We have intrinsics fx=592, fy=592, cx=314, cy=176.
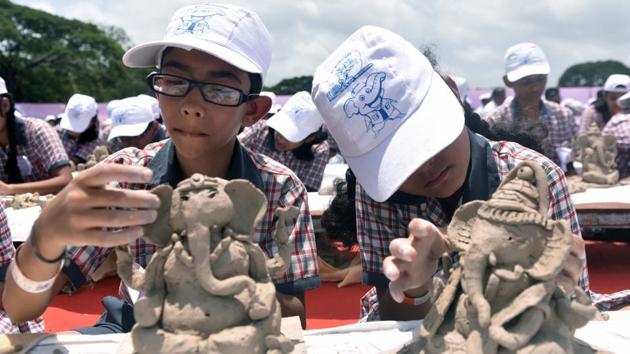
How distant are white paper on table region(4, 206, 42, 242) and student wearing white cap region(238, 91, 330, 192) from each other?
2.09 meters

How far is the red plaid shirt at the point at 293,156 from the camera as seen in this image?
5.59 metres

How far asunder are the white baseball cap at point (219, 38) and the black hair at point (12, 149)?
2389 mm

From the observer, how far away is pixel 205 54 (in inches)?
69.3

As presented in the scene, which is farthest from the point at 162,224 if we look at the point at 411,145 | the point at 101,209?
the point at 411,145

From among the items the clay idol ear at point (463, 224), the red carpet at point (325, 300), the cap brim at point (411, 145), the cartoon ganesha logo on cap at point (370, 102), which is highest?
the cartoon ganesha logo on cap at point (370, 102)

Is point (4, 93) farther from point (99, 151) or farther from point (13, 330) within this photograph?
point (13, 330)

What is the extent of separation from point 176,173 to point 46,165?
2796 millimetres

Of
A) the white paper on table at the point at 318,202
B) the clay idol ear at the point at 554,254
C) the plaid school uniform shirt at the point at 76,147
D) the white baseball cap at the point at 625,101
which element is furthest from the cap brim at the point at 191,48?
the plaid school uniform shirt at the point at 76,147

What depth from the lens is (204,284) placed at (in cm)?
133

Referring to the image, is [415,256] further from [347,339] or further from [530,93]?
[530,93]

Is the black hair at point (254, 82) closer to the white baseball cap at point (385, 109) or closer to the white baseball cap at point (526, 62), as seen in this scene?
the white baseball cap at point (385, 109)

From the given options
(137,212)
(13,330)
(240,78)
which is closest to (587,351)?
(137,212)

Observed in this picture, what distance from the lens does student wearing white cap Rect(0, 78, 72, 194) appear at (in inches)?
162

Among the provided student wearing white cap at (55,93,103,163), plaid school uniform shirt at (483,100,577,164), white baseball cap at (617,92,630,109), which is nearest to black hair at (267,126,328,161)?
plaid school uniform shirt at (483,100,577,164)
